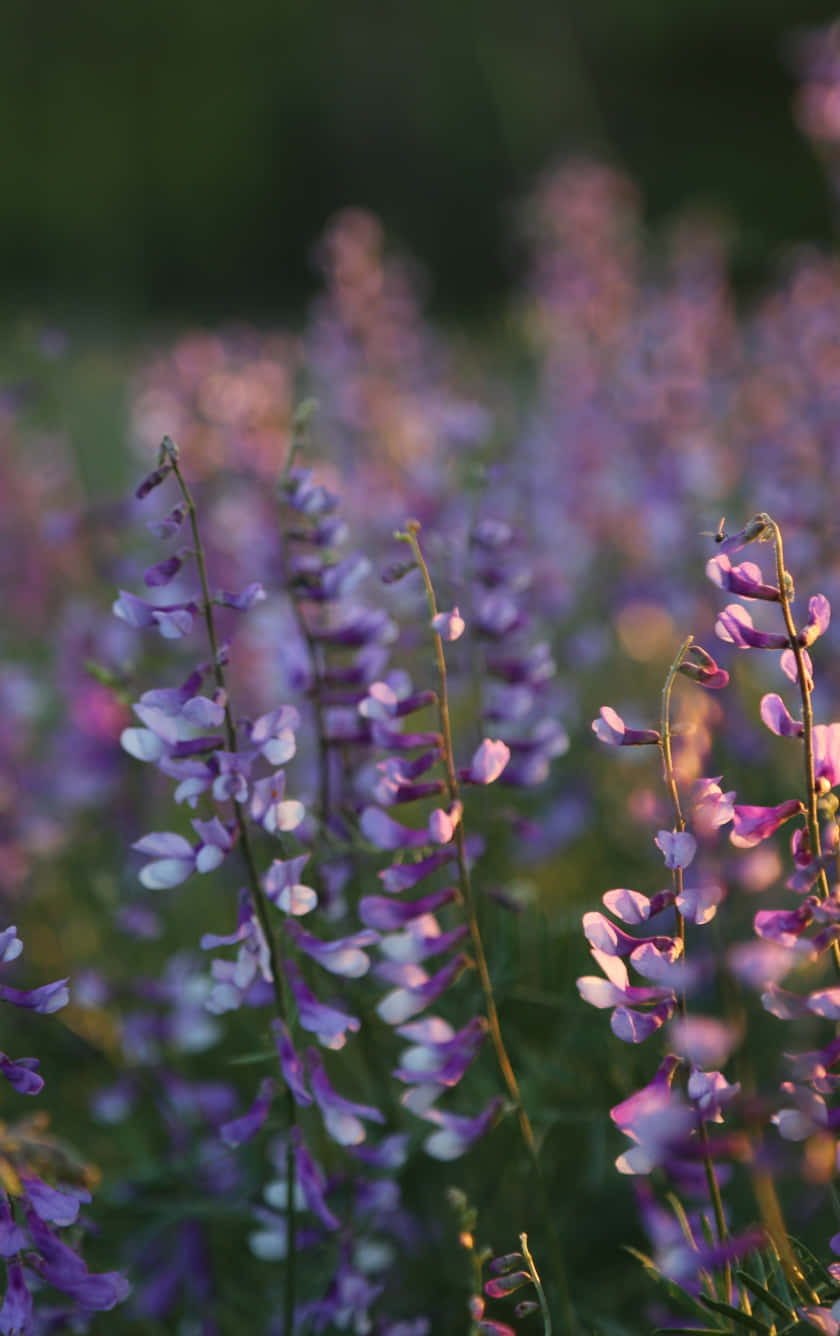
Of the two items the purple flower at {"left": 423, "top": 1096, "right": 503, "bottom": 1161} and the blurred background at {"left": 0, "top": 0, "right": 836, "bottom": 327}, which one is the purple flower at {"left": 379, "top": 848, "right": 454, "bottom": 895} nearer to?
the purple flower at {"left": 423, "top": 1096, "right": 503, "bottom": 1161}

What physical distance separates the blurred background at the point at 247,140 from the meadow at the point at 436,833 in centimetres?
1113

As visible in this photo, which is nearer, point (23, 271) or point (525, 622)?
point (525, 622)

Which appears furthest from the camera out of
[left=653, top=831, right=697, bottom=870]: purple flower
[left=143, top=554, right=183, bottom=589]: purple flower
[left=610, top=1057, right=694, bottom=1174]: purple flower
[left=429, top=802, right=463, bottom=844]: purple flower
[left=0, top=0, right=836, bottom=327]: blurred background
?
[left=0, top=0, right=836, bottom=327]: blurred background

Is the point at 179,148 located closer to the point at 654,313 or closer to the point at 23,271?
the point at 23,271

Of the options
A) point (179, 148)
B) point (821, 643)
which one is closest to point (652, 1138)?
point (821, 643)

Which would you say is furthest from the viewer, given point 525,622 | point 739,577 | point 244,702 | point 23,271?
point 23,271

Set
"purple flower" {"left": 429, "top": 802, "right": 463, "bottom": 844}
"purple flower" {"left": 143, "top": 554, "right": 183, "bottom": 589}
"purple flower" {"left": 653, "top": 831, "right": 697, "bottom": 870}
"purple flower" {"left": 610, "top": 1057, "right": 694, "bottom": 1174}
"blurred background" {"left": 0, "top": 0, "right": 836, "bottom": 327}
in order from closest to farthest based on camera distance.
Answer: "purple flower" {"left": 610, "top": 1057, "right": 694, "bottom": 1174}, "purple flower" {"left": 653, "top": 831, "right": 697, "bottom": 870}, "purple flower" {"left": 429, "top": 802, "right": 463, "bottom": 844}, "purple flower" {"left": 143, "top": 554, "right": 183, "bottom": 589}, "blurred background" {"left": 0, "top": 0, "right": 836, "bottom": 327}

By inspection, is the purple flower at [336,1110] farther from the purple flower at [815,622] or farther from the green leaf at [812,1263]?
the purple flower at [815,622]

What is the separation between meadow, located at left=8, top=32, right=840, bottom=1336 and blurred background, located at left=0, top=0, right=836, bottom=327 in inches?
438

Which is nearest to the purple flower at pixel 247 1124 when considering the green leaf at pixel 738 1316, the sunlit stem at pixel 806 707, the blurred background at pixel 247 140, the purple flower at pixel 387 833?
the purple flower at pixel 387 833

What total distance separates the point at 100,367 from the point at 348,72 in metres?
9.89

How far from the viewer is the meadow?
3.02 feet

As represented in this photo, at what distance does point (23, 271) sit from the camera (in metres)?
15.4

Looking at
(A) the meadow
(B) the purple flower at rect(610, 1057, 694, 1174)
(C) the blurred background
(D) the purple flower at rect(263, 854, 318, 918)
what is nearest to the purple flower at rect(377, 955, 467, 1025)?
(A) the meadow
